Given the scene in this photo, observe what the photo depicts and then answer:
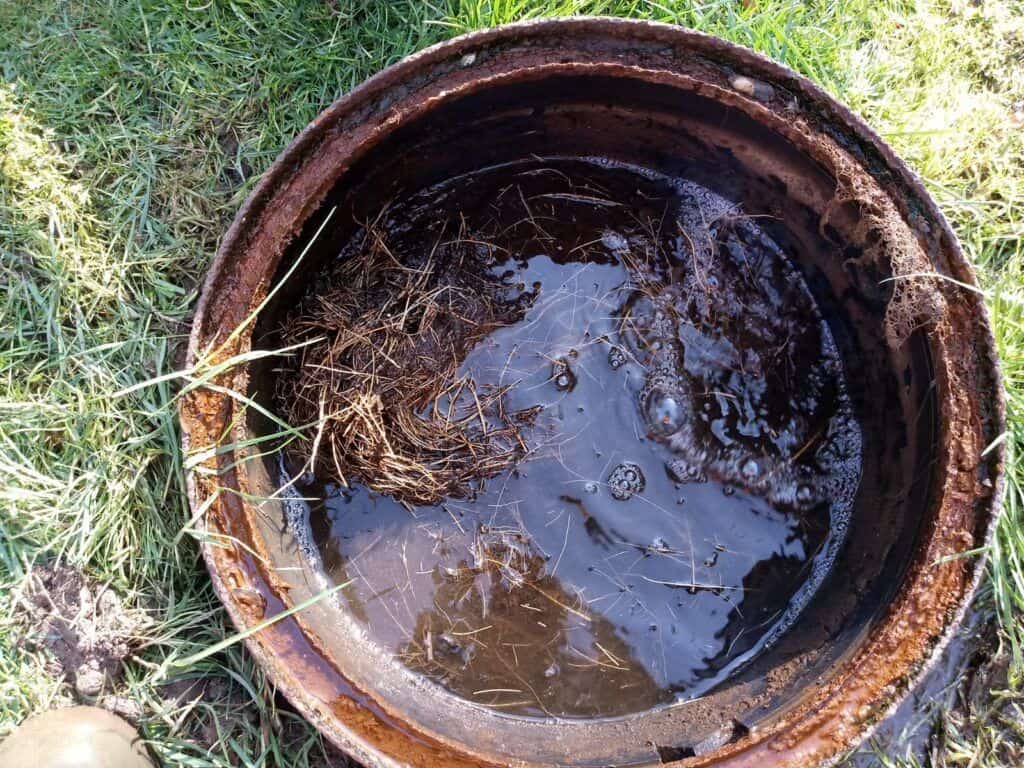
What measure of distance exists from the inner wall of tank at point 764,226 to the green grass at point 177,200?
292mm

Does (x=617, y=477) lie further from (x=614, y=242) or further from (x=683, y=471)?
(x=614, y=242)

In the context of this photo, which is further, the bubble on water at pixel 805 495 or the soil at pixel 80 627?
the bubble on water at pixel 805 495

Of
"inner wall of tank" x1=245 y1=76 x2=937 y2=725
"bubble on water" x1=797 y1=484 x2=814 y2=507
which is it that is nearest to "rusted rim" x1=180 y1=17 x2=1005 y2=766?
"inner wall of tank" x1=245 y1=76 x2=937 y2=725

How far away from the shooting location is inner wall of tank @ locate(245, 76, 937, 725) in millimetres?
1448

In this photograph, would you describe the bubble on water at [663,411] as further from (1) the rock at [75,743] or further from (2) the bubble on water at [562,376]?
(1) the rock at [75,743]

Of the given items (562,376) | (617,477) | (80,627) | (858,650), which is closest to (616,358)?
(562,376)

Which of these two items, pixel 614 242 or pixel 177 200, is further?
pixel 614 242

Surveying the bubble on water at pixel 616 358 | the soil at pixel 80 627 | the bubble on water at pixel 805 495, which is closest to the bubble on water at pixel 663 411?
the bubble on water at pixel 616 358

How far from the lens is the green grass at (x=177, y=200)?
5.09 feet

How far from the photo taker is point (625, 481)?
172 centimetres

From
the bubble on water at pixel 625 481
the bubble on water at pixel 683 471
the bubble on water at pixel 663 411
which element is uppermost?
the bubble on water at pixel 663 411

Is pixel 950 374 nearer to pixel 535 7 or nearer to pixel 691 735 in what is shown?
pixel 691 735

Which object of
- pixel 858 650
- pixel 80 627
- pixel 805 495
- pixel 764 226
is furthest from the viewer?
pixel 764 226

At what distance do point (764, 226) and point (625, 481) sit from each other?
0.80 meters
